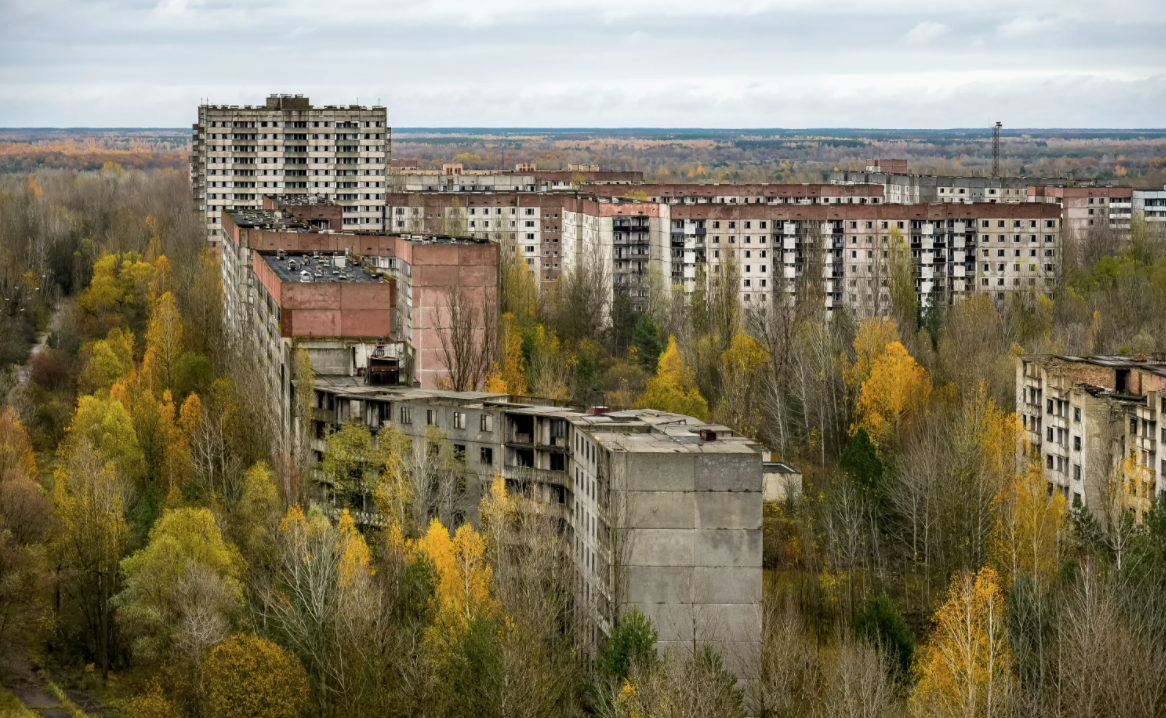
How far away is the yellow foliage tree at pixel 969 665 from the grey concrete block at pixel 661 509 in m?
4.23

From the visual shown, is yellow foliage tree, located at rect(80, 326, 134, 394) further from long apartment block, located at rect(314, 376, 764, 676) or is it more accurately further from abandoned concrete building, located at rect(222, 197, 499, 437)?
long apartment block, located at rect(314, 376, 764, 676)

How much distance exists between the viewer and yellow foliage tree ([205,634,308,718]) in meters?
25.3

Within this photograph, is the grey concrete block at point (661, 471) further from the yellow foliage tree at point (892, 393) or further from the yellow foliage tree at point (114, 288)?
the yellow foliage tree at point (114, 288)

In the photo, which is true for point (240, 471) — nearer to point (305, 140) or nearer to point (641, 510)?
point (641, 510)

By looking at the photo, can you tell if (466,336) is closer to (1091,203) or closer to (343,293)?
(343,293)

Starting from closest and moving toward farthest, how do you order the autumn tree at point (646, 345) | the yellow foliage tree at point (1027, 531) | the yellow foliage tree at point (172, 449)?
the yellow foliage tree at point (1027, 531) < the yellow foliage tree at point (172, 449) < the autumn tree at point (646, 345)

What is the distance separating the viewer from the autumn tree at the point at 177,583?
29.6 meters

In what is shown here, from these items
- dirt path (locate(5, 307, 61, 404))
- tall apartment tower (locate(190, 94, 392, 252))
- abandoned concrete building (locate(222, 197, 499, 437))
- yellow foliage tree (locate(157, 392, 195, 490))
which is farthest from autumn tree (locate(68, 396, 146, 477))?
tall apartment tower (locate(190, 94, 392, 252))

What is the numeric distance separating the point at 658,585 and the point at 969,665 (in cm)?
536

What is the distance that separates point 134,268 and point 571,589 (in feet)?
145

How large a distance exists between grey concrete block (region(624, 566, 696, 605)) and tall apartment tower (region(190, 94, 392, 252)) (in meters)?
54.3

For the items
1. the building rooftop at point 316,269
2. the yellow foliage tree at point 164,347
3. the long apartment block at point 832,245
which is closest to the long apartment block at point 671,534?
the building rooftop at point 316,269

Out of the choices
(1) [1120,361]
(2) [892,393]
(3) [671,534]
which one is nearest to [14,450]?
(3) [671,534]

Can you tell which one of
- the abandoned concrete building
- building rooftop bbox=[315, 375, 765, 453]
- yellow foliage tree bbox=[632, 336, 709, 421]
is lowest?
yellow foliage tree bbox=[632, 336, 709, 421]
